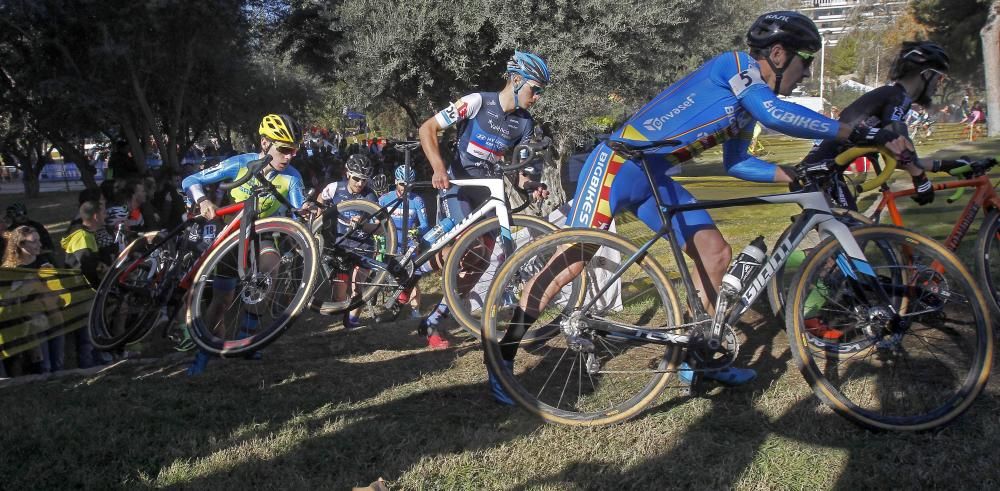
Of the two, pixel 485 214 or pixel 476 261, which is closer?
pixel 485 214

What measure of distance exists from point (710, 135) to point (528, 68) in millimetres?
1687

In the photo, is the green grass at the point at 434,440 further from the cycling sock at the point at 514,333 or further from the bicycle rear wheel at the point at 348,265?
the bicycle rear wheel at the point at 348,265

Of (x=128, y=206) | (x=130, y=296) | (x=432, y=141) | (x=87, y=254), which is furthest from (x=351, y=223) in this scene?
(x=128, y=206)

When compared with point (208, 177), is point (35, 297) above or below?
below

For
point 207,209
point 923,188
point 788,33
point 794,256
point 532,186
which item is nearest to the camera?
point 788,33

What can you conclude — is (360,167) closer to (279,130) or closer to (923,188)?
(279,130)

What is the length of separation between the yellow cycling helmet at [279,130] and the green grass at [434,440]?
167 centimetres

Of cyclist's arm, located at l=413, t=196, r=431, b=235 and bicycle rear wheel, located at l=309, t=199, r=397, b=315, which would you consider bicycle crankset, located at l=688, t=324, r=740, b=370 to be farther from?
cyclist's arm, located at l=413, t=196, r=431, b=235

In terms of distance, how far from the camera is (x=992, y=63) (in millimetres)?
27484

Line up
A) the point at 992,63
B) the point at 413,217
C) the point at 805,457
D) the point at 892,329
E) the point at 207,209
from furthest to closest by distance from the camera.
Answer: the point at 992,63, the point at 413,217, the point at 207,209, the point at 892,329, the point at 805,457

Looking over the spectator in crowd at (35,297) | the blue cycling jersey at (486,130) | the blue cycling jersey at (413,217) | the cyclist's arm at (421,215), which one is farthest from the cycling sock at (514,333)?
the spectator in crowd at (35,297)

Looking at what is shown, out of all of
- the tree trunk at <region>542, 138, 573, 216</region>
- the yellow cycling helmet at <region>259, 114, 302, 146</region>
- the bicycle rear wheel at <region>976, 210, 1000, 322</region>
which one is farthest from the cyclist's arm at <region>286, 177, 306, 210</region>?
the tree trunk at <region>542, 138, 573, 216</region>

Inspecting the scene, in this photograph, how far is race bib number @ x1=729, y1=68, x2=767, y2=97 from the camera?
3.73 metres

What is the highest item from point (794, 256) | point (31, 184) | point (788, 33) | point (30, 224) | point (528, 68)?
point (31, 184)
